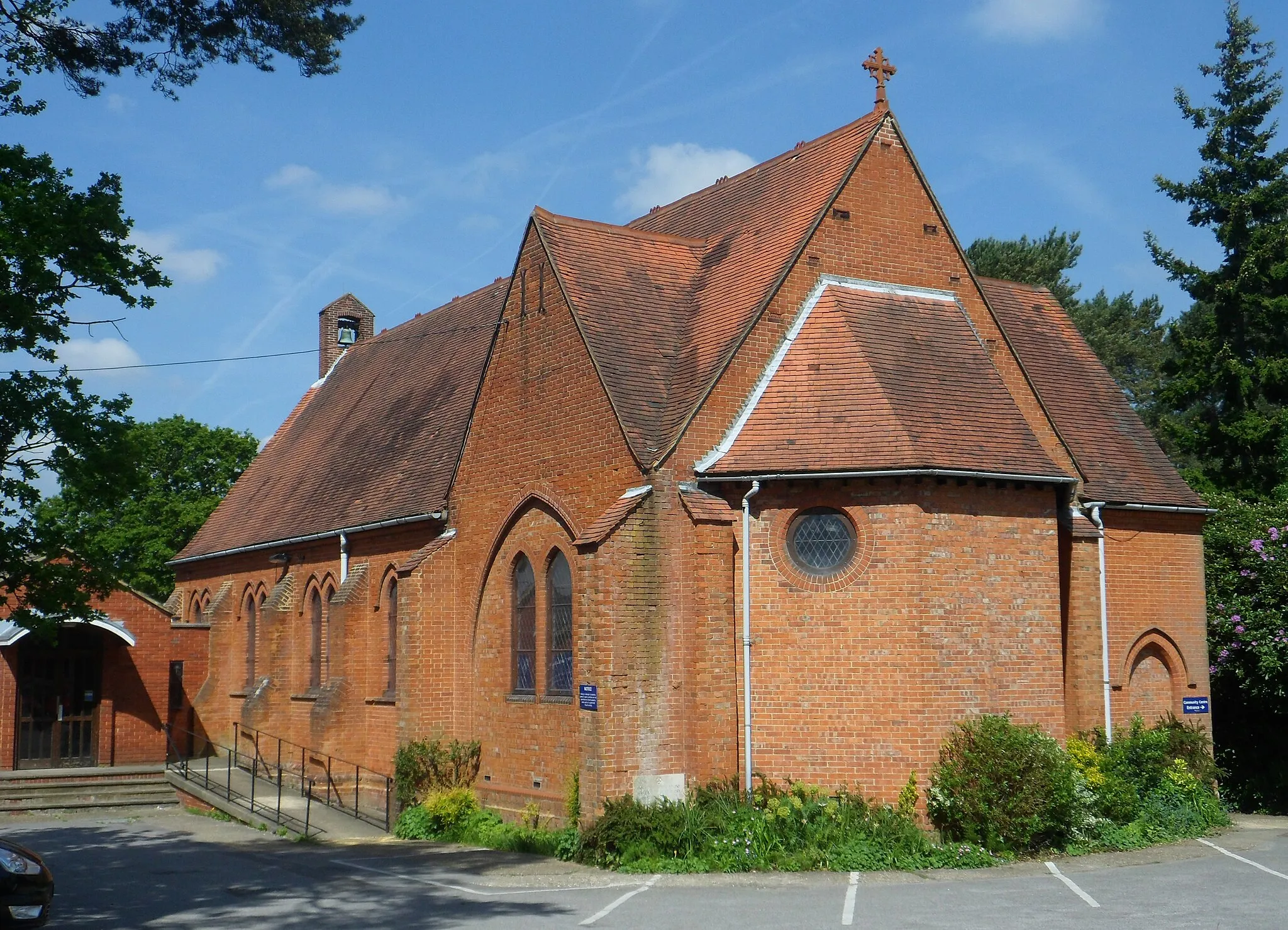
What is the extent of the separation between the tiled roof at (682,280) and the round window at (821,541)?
214cm

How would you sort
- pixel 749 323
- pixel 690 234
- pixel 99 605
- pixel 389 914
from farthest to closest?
pixel 99 605, pixel 690 234, pixel 749 323, pixel 389 914

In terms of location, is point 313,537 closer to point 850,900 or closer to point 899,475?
point 899,475

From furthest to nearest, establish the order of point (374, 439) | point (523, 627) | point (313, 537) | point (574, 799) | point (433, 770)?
1. point (374, 439)
2. point (313, 537)
3. point (433, 770)
4. point (523, 627)
5. point (574, 799)

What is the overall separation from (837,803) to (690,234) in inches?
444

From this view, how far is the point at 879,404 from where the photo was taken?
17.5 meters

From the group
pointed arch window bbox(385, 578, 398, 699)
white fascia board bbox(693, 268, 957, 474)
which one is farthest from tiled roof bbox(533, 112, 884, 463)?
pointed arch window bbox(385, 578, 398, 699)

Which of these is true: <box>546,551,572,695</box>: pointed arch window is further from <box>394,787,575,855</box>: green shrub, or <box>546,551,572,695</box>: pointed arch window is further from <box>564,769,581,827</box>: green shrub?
<box>394,787,575,855</box>: green shrub

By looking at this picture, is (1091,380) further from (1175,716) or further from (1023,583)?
(1023,583)

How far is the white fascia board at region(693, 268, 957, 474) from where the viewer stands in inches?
711

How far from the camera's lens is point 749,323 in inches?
727

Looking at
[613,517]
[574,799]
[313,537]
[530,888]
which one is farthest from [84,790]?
[613,517]

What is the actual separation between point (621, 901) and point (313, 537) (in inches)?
623

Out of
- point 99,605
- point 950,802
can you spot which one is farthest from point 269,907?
point 99,605

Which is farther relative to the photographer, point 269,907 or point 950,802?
point 950,802
